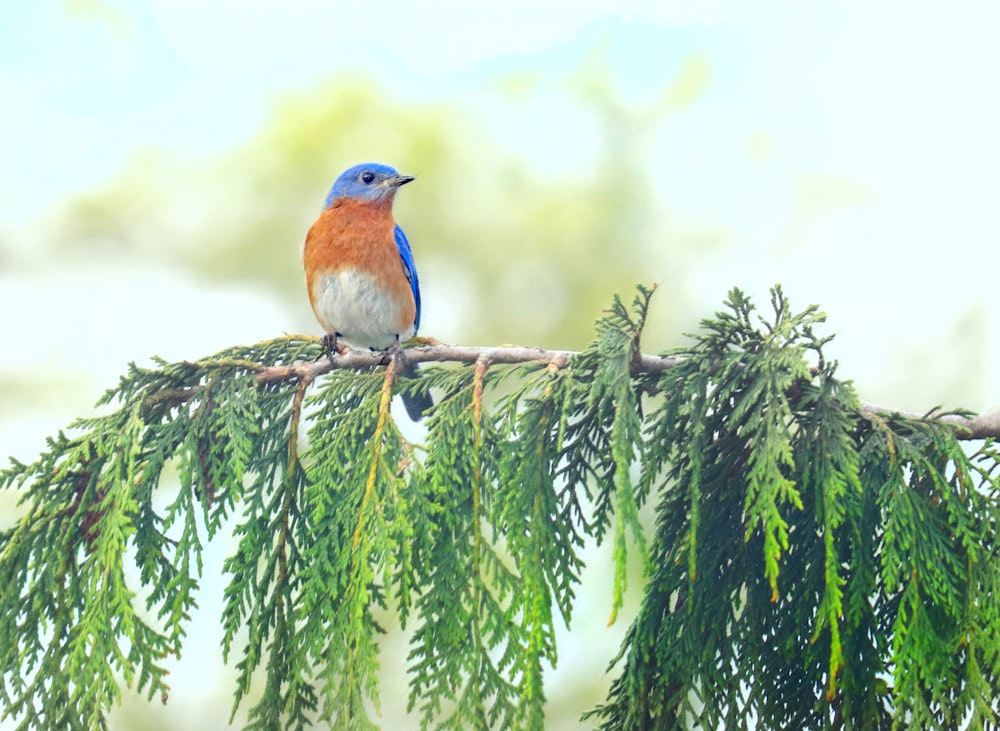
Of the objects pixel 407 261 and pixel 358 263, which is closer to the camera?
pixel 358 263

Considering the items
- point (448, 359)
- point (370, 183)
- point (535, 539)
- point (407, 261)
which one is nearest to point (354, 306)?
point (407, 261)

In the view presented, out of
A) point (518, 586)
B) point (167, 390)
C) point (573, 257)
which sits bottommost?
point (518, 586)

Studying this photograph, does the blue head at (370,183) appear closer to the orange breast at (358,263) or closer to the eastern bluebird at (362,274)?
the eastern bluebird at (362,274)

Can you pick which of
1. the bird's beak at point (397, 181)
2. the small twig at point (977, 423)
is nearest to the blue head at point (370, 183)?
the bird's beak at point (397, 181)

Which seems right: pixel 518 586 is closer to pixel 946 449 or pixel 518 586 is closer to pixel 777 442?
pixel 777 442

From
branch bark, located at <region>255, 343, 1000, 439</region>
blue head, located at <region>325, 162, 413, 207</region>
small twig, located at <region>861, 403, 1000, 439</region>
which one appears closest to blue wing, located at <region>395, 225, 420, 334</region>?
blue head, located at <region>325, 162, 413, 207</region>

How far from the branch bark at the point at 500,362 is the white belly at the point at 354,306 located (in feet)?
3.14

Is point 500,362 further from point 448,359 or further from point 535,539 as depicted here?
point 535,539

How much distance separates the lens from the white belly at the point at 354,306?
357 centimetres

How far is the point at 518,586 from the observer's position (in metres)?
1.90

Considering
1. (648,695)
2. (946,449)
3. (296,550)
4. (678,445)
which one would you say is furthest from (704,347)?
(296,550)

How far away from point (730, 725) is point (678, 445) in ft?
1.91

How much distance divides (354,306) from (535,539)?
1.85 meters

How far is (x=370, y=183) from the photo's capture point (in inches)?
154
